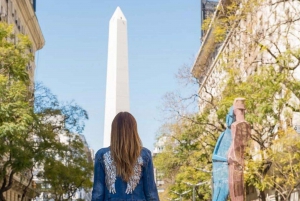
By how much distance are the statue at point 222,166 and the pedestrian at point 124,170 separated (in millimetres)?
13653

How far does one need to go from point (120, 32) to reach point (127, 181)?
126ft

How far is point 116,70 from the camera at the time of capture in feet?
139

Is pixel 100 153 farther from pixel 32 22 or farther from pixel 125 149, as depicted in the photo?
pixel 32 22

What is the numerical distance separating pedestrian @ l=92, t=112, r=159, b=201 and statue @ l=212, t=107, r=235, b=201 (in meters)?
13.7

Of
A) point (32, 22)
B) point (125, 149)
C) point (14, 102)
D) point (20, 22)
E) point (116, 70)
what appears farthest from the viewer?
point (32, 22)

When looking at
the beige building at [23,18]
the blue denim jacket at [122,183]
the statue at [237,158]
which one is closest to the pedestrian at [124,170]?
the blue denim jacket at [122,183]

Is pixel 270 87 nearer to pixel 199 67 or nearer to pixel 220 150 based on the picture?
pixel 220 150

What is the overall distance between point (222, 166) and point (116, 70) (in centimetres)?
2467

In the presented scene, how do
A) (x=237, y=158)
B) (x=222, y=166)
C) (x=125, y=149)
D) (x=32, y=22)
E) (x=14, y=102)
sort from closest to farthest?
(x=125, y=149) < (x=237, y=158) < (x=222, y=166) < (x=14, y=102) < (x=32, y=22)

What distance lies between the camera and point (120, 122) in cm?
486

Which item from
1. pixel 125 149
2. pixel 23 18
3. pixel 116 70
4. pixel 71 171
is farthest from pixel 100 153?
pixel 23 18

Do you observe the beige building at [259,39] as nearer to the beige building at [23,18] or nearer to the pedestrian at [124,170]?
the pedestrian at [124,170]

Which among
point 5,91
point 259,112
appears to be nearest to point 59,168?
point 5,91

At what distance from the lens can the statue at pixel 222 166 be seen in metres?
18.2
